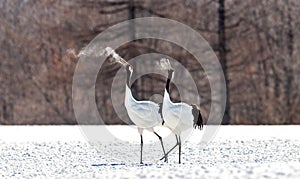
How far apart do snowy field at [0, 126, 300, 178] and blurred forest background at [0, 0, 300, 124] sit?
3.95 m

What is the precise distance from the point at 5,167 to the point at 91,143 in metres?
3.19

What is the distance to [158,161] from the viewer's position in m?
8.94

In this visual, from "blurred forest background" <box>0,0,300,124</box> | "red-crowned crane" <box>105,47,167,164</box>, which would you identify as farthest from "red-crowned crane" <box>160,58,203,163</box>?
"blurred forest background" <box>0,0,300,124</box>

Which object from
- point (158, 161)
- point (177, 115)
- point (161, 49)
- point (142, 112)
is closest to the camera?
point (177, 115)

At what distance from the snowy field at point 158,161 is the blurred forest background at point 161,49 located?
3.95 m

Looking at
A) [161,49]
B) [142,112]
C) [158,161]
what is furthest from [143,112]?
[161,49]

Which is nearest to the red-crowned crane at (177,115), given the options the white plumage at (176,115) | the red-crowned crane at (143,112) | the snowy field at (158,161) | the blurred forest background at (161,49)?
the white plumage at (176,115)

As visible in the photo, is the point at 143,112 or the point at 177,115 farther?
the point at 143,112

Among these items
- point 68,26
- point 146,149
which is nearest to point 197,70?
point 68,26

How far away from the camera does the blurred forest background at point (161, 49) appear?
17.8 m

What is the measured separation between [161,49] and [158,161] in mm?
9177

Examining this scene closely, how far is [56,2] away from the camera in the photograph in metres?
18.1

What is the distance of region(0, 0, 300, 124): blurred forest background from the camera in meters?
17.8

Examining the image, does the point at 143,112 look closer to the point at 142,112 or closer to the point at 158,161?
the point at 142,112
